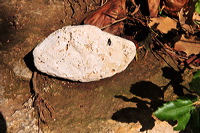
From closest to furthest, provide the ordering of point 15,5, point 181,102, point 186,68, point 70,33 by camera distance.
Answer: point 181,102 → point 70,33 → point 186,68 → point 15,5

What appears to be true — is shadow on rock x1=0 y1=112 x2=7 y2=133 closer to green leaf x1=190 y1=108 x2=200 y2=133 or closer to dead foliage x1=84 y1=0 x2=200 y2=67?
dead foliage x1=84 y1=0 x2=200 y2=67

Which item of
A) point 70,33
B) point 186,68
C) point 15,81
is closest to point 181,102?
point 186,68

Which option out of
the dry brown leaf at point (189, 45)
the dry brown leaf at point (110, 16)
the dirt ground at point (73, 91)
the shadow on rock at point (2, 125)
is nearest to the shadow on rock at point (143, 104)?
the dirt ground at point (73, 91)

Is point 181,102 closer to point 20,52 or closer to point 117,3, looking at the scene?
point 117,3

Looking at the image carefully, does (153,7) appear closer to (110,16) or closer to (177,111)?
(110,16)

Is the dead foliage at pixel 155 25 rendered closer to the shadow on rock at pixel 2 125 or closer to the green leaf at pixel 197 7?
the green leaf at pixel 197 7

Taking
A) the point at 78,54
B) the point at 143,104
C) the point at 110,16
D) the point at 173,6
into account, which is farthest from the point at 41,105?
the point at 173,6
